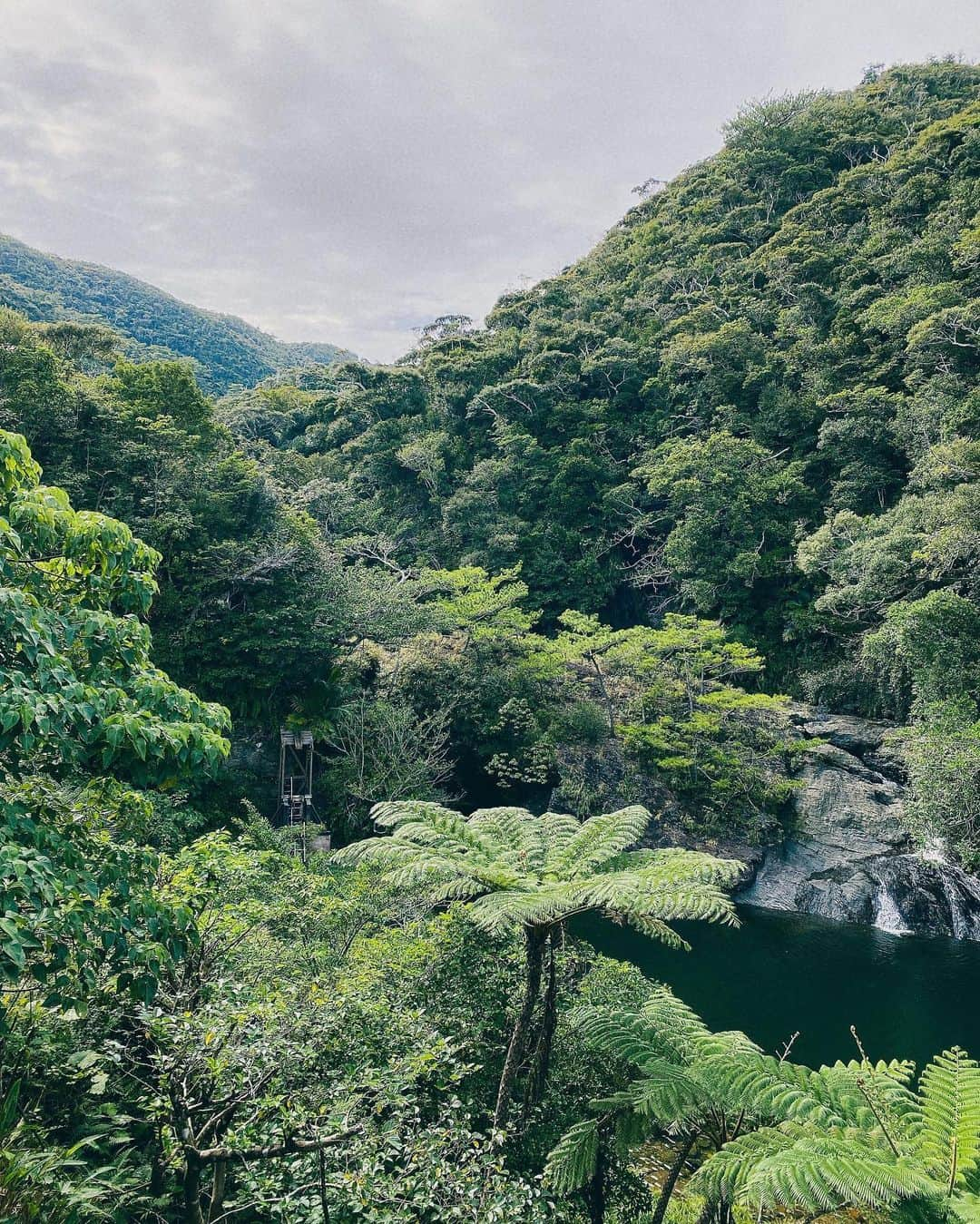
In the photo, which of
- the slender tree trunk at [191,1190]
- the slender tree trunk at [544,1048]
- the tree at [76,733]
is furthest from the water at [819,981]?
the tree at [76,733]

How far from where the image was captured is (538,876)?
4.21m

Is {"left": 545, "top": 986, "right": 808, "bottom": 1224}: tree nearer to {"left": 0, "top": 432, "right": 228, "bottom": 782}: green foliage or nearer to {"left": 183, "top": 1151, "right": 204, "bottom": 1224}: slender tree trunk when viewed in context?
{"left": 183, "top": 1151, "right": 204, "bottom": 1224}: slender tree trunk

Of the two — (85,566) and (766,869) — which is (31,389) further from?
(766,869)

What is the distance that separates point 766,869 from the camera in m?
13.2

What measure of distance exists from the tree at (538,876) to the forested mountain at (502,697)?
0.04 m

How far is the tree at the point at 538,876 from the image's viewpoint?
3.55 m

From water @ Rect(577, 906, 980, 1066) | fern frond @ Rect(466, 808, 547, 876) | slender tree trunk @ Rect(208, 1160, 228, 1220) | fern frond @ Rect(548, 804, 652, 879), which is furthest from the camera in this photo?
water @ Rect(577, 906, 980, 1066)

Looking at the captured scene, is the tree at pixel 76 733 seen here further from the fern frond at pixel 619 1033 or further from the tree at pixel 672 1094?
the fern frond at pixel 619 1033

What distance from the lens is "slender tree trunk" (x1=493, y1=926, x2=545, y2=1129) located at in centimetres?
345

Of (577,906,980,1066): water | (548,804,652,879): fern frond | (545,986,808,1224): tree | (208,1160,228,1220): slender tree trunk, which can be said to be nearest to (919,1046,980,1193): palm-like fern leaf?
(545,986,808,1224): tree

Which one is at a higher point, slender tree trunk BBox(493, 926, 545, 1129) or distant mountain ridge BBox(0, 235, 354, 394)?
distant mountain ridge BBox(0, 235, 354, 394)

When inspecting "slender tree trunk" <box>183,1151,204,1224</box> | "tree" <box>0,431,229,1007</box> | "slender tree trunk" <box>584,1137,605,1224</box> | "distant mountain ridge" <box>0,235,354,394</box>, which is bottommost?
"slender tree trunk" <box>584,1137,605,1224</box>

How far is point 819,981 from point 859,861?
3.71 m

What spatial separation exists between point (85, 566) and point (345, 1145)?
8.24ft
